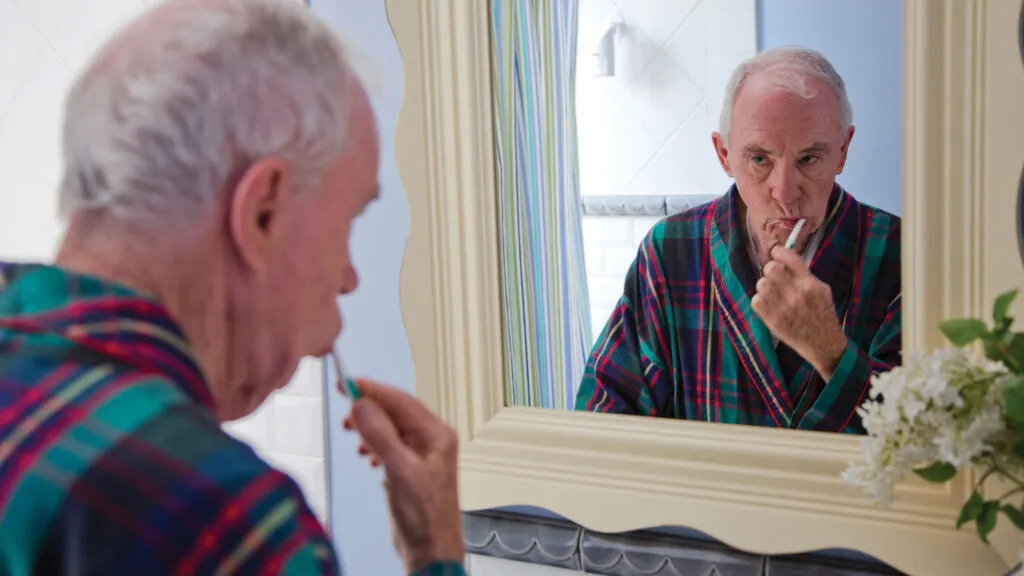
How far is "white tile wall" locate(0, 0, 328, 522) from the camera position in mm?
1451

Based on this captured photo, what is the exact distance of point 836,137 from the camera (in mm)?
882

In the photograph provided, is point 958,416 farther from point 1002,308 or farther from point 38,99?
point 38,99

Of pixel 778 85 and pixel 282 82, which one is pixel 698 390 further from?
pixel 282 82

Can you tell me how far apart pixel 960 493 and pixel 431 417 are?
46 centimetres

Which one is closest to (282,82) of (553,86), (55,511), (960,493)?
(55,511)

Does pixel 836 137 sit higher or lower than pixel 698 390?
higher

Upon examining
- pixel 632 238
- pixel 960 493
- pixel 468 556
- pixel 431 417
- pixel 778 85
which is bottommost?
pixel 468 556

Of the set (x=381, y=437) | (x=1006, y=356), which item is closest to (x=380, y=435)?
(x=381, y=437)

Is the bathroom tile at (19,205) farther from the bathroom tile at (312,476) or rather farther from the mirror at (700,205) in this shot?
the mirror at (700,205)

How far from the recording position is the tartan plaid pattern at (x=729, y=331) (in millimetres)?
891

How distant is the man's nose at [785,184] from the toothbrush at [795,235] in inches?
0.8

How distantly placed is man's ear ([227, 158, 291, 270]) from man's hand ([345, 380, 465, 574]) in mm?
214

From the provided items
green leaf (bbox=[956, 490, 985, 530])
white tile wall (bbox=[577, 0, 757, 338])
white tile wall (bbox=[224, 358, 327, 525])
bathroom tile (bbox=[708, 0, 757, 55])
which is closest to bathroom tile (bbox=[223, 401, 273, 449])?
white tile wall (bbox=[224, 358, 327, 525])

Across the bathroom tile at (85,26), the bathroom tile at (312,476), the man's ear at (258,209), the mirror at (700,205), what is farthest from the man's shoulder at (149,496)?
the bathroom tile at (85,26)
